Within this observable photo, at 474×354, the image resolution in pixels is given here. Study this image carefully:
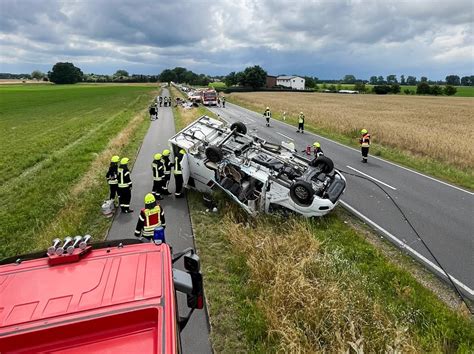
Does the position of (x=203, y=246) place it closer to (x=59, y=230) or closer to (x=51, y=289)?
(x=59, y=230)

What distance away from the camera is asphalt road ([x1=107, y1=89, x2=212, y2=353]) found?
5078 mm

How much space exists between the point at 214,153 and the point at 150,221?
10.7 ft

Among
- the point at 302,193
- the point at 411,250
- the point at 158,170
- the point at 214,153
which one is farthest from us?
the point at 158,170

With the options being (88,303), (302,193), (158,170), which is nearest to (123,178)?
(158,170)

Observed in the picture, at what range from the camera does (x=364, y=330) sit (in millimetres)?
4828

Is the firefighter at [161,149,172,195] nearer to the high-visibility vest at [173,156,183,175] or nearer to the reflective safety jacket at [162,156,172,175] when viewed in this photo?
the reflective safety jacket at [162,156,172,175]

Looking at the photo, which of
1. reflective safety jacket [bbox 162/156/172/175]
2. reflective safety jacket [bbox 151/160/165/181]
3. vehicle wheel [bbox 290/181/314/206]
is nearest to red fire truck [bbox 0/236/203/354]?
vehicle wheel [bbox 290/181/314/206]

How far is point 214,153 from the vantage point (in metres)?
9.53

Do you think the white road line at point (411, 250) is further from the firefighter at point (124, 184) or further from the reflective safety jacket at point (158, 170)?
the firefighter at point (124, 184)

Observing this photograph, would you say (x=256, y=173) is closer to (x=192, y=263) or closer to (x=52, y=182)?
(x=192, y=263)

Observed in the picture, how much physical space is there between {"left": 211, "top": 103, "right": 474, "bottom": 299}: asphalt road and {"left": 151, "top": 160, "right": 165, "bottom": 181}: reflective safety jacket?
5757 mm

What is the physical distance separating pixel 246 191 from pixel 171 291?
6.17m

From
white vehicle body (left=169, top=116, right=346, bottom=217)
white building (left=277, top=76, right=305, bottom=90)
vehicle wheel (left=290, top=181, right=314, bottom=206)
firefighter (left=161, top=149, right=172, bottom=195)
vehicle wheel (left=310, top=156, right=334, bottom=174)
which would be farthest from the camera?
white building (left=277, top=76, right=305, bottom=90)

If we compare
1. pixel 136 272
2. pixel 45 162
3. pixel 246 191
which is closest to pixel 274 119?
pixel 45 162
